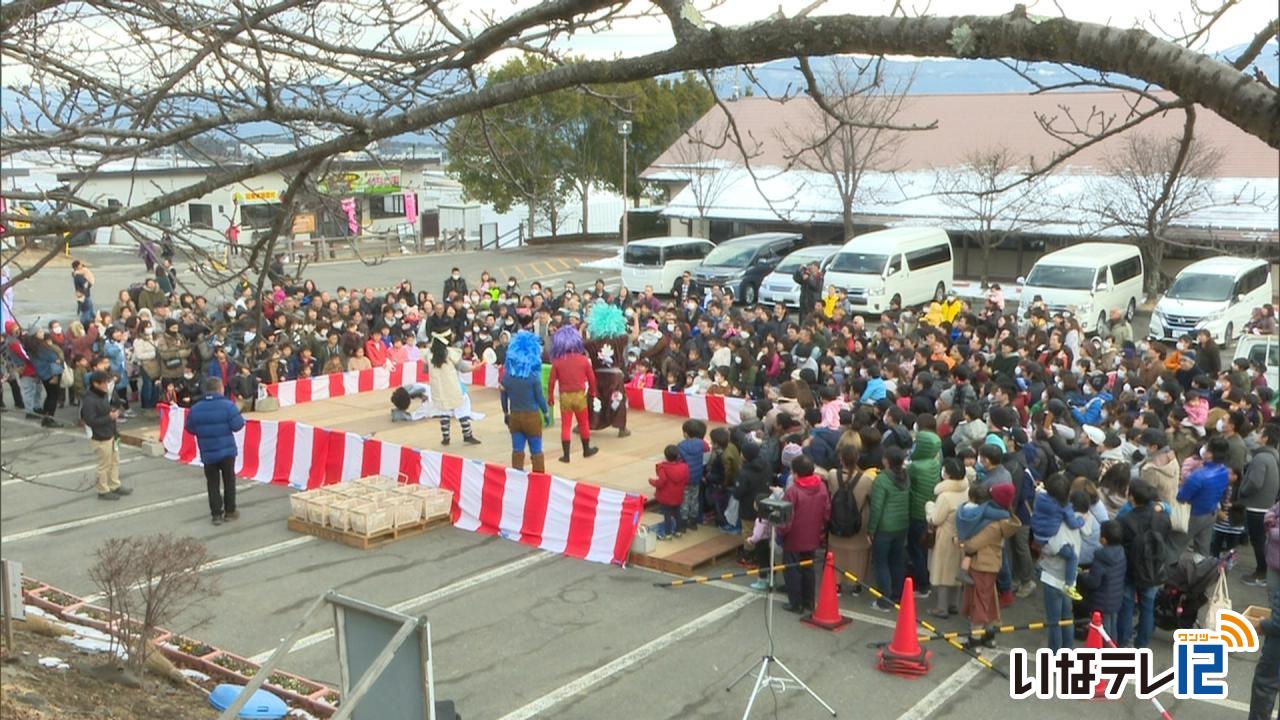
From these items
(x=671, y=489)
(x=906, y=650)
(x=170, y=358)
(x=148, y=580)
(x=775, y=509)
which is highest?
(x=775, y=509)

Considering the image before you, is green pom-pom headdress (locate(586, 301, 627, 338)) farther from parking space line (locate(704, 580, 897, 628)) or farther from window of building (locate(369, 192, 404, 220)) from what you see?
window of building (locate(369, 192, 404, 220))

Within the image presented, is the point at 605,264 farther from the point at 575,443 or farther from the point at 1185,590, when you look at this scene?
the point at 1185,590

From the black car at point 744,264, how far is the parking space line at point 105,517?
1945 centimetres

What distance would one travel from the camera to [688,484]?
40.4 ft

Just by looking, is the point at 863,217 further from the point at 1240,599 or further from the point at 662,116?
the point at 1240,599

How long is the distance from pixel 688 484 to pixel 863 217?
28161 mm

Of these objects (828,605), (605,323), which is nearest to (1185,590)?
(828,605)

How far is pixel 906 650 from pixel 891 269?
71.7 ft

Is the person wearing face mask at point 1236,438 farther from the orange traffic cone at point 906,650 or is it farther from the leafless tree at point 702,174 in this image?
the leafless tree at point 702,174

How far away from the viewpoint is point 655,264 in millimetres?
34188

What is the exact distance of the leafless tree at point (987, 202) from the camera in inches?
1356

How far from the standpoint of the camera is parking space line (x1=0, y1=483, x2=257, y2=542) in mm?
13211

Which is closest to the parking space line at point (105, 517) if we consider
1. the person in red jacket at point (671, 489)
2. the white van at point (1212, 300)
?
the person in red jacket at point (671, 489)

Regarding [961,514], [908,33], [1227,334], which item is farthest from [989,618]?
[1227,334]
